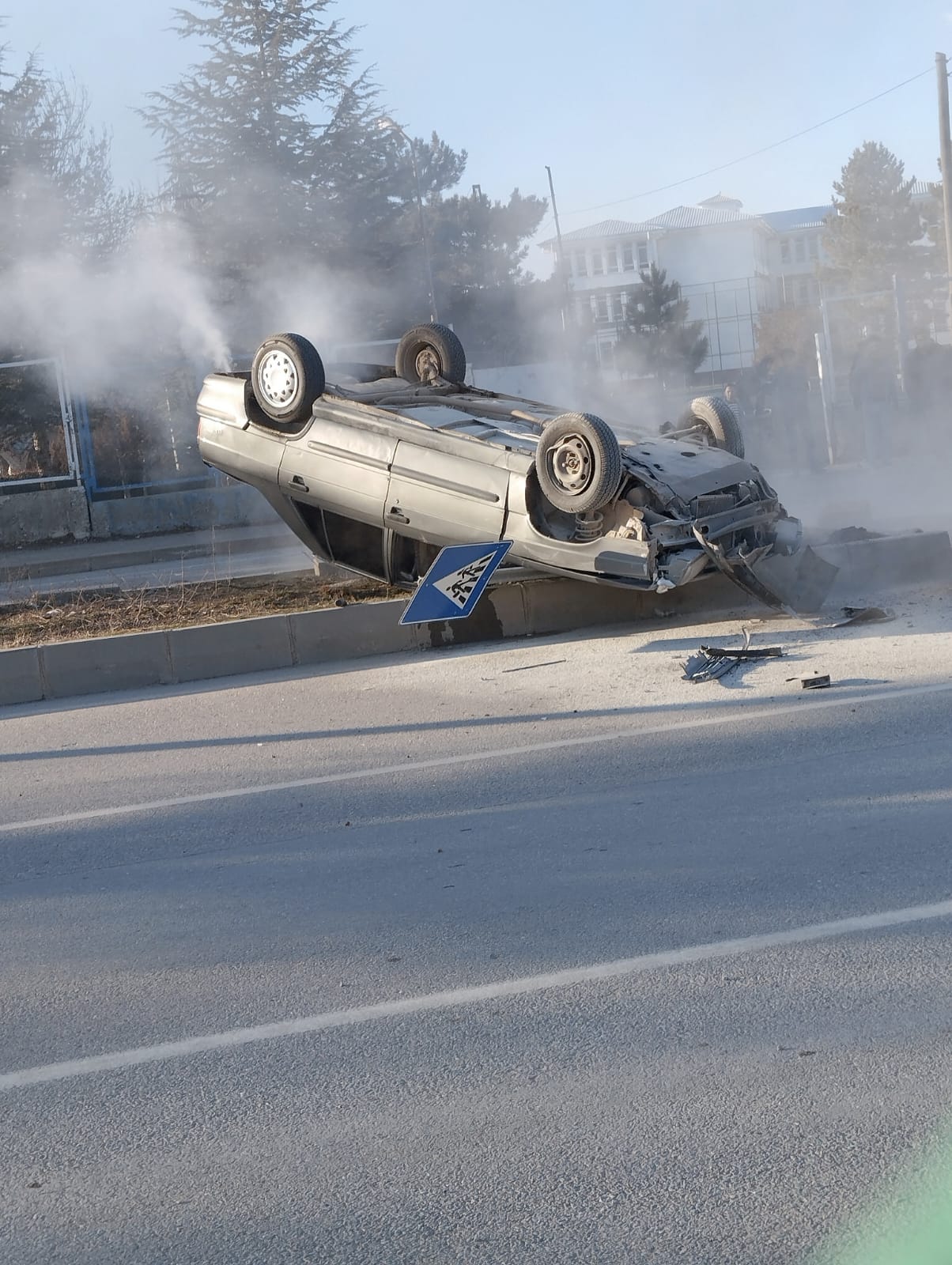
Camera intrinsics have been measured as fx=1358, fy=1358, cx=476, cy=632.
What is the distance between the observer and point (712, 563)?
27.5ft

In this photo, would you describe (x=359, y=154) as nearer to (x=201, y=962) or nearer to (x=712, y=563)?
(x=712, y=563)

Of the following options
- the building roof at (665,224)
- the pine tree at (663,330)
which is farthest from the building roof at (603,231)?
the pine tree at (663,330)

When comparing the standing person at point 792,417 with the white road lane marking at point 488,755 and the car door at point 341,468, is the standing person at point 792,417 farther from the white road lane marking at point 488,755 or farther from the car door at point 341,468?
the white road lane marking at point 488,755

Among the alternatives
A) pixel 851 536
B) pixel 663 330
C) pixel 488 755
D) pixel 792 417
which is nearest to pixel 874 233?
pixel 663 330

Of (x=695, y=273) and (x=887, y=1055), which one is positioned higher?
(x=695, y=273)

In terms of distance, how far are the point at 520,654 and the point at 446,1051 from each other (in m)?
5.50

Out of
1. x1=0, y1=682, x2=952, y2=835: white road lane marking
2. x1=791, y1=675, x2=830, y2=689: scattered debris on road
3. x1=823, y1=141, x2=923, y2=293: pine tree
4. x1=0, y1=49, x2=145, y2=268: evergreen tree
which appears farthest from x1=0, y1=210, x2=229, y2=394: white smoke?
x1=823, y1=141, x2=923, y2=293: pine tree

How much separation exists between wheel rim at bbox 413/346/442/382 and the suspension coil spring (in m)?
2.79

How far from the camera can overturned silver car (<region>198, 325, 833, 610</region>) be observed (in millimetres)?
8070

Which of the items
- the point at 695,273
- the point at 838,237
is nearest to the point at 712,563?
the point at 838,237

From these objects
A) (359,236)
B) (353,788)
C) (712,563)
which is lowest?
(353,788)

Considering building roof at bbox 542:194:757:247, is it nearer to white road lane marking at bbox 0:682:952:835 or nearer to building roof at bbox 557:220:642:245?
A: building roof at bbox 557:220:642:245

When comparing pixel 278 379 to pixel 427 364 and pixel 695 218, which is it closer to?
Result: pixel 427 364

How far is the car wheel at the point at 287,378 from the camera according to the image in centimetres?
911
